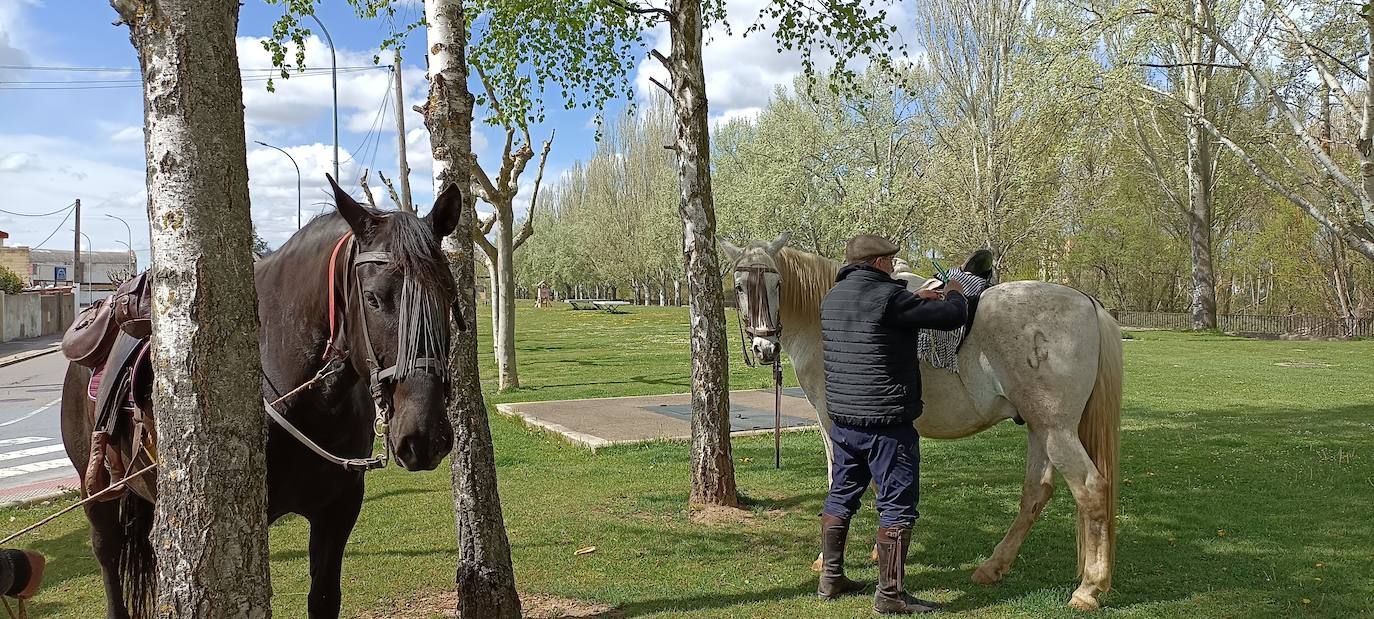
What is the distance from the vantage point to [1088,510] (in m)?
4.84

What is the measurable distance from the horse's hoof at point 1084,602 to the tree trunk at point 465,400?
3044mm

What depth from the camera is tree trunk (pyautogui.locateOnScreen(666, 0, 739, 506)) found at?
271 inches

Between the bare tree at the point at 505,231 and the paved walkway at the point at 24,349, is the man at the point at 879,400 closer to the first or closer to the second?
the bare tree at the point at 505,231

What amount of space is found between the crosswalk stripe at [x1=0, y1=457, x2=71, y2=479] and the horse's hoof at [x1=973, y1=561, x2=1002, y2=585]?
9.67 m

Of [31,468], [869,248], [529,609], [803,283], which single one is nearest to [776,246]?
[803,283]

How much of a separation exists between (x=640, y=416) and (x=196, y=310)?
32.0 ft

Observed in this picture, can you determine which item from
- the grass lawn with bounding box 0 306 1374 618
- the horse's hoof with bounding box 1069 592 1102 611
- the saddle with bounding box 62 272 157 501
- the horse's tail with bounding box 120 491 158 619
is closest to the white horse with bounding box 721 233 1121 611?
the horse's hoof with bounding box 1069 592 1102 611

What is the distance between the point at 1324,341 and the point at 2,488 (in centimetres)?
3323

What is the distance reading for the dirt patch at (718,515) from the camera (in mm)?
6672

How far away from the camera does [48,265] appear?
92312 millimetres

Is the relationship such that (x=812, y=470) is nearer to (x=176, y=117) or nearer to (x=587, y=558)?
(x=587, y=558)

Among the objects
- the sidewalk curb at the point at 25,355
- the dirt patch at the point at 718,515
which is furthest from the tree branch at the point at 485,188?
the sidewalk curb at the point at 25,355

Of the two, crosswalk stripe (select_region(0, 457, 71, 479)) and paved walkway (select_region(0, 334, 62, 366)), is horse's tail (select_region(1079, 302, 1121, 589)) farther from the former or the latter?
paved walkway (select_region(0, 334, 62, 366))

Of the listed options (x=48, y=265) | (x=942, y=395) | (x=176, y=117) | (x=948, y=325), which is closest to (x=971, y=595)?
(x=942, y=395)
